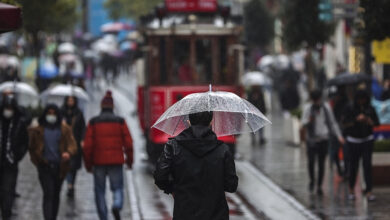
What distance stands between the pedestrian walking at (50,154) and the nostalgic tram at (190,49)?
293 inches

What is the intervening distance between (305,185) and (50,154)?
6136 millimetres

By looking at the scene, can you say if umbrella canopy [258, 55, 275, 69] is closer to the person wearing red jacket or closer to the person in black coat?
the person wearing red jacket

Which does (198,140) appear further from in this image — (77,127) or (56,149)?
(77,127)

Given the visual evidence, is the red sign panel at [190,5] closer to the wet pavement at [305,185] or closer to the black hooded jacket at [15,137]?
the wet pavement at [305,185]

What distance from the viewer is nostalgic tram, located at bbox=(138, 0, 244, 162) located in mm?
20812

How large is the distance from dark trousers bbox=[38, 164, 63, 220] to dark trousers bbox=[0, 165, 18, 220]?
2.38ft

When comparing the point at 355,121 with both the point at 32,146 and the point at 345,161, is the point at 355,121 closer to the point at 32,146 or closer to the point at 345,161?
the point at 345,161

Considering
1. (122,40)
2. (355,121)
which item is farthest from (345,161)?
(122,40)

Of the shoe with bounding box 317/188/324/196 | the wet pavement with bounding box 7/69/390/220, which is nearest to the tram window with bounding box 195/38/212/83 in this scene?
the wet pavement with bounding box 7/69/390/220

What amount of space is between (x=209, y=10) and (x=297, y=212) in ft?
22.6

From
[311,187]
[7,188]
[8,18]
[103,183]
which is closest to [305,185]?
[311,187]

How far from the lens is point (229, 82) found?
21156mm

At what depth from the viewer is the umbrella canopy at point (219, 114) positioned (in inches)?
319

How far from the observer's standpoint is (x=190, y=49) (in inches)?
826
